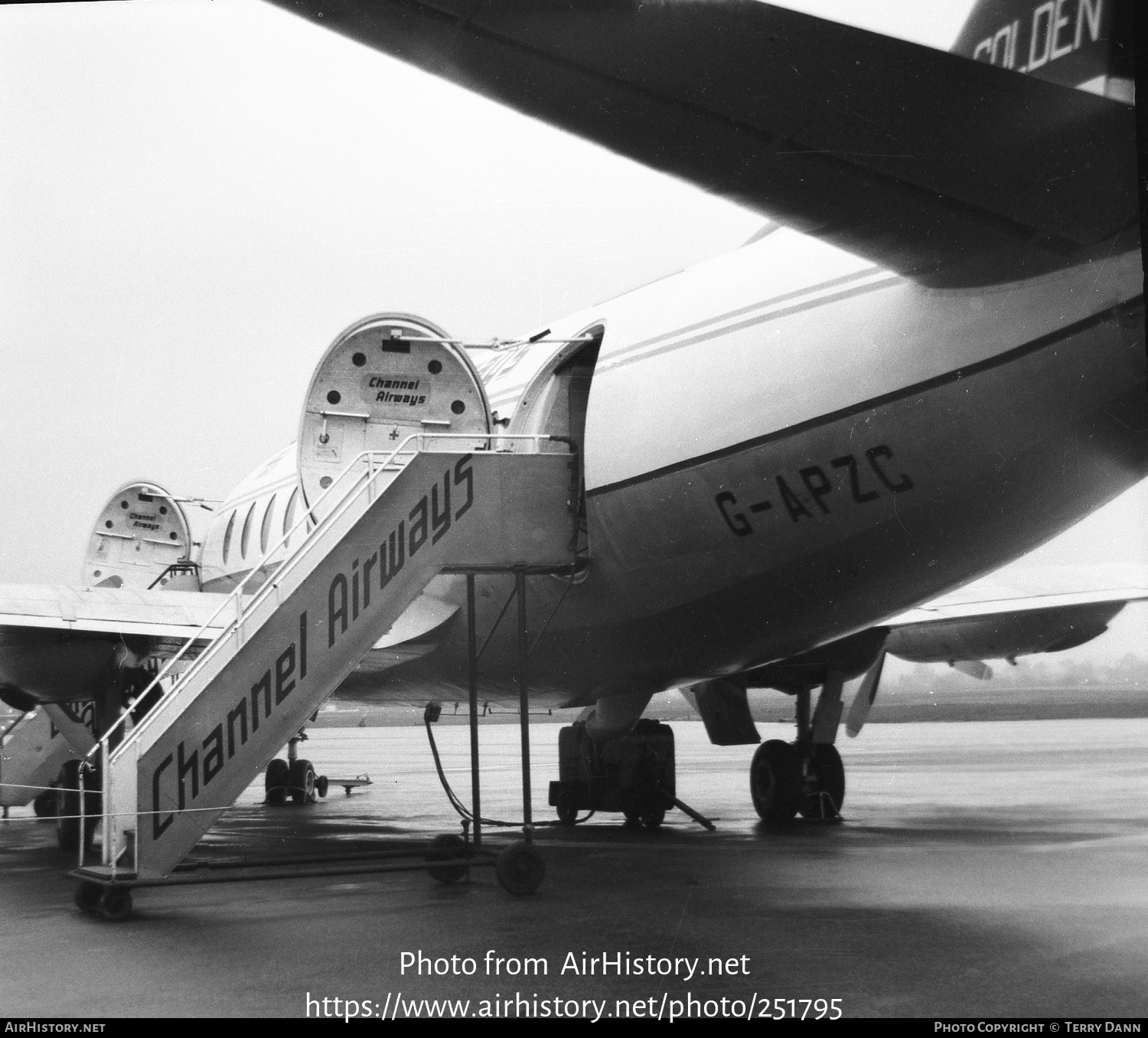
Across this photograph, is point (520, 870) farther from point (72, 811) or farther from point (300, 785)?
point (300, 785)

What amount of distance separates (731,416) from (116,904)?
17.4ft

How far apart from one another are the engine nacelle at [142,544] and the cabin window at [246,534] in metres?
1.57

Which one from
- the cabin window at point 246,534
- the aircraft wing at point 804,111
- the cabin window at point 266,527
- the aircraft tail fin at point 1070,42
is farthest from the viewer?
the cabin window at point 246,534

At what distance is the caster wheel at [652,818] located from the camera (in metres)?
14.0

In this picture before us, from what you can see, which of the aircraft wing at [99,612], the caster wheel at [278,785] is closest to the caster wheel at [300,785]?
the caster wheel at [278,785]

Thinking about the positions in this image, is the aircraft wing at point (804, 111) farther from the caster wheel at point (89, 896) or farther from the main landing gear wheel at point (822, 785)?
the main landing gear wheel at point (822, 785)

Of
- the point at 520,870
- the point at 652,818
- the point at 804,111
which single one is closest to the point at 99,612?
the point at 520,870

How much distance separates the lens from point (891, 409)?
8.16 meters

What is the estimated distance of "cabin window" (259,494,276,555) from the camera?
1653 centimetres

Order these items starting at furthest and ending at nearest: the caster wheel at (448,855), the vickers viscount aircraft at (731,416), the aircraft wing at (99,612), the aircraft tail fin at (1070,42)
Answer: the aircraft wing at (99,612) < the caster wheel at (448,855) < the aircraft tail fin at (1070,42) < the vickers viscount aircraft at (731,416)

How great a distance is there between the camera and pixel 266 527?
654 inches

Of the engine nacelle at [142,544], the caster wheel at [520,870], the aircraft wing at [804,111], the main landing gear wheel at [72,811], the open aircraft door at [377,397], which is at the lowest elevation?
the main landing gear wheel at [72,811]

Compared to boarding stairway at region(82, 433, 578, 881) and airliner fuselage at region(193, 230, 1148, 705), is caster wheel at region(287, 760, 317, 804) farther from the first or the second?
boarding stairway at region(82, 433, 578, 881)

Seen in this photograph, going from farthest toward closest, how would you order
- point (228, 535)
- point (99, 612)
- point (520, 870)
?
point (228, 535)
point (99, 612)
point (520, 870)
